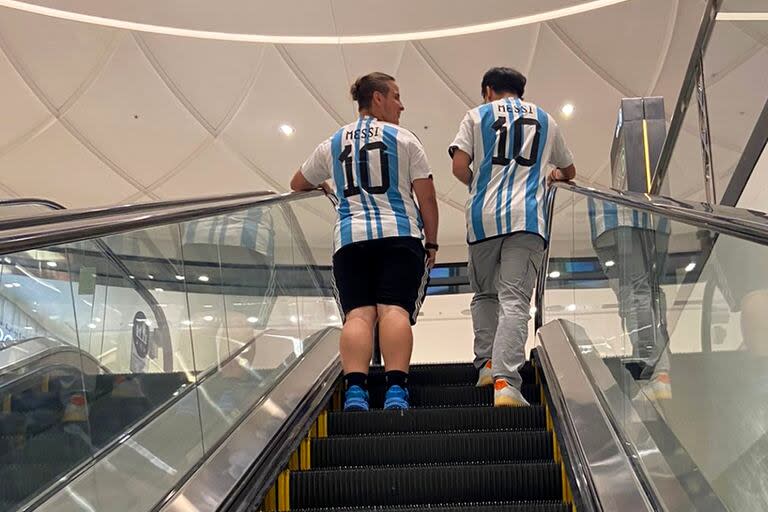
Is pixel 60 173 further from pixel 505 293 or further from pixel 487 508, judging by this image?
pixel 487 508

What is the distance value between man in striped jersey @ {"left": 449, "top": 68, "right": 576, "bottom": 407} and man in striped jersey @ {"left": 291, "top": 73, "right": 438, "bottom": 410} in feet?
0.95

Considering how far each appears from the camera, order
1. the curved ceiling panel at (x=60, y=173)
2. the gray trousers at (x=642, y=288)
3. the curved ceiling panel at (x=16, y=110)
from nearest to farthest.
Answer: the gray trousers at (x=642, y=288) < the curved ceiling panel at (x=16, y=110) < the curved ceiling panel at (x=60, y=173)

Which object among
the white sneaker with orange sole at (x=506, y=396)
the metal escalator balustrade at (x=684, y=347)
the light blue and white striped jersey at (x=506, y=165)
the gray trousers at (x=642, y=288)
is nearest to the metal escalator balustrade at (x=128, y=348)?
the white sneaker with orange sole at (x=506, y=396)

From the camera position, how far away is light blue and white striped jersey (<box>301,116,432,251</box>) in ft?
15.8

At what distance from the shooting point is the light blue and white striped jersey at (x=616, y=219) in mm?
3465

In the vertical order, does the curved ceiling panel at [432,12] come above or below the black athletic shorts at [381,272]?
above

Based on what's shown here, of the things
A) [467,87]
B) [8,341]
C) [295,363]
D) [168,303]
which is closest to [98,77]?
[467,87]

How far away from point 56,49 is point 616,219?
11.4 m

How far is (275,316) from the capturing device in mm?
5102

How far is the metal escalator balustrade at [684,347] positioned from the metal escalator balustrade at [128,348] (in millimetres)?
1487

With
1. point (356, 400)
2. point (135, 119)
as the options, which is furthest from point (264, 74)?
point (356, 400)

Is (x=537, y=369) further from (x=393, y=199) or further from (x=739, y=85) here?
(x=739, y=85)

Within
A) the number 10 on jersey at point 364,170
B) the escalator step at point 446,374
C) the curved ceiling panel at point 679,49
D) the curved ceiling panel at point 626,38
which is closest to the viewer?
the number 10 on jersey at point 364,170

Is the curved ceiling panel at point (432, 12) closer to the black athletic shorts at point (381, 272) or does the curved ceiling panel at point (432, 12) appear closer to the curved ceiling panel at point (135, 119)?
the curved ceiling panel at point (135, 119)
